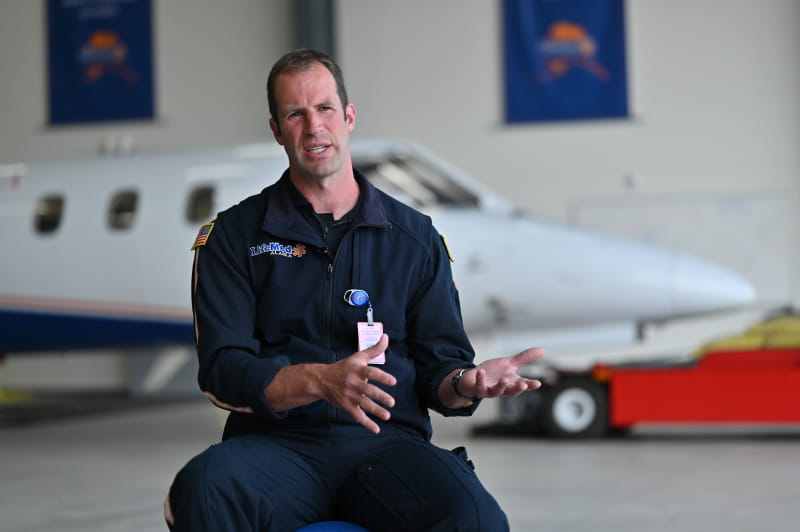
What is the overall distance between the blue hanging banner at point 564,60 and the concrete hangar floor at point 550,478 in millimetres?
5534

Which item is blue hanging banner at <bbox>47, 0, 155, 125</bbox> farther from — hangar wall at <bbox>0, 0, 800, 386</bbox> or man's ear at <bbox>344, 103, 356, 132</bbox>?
man's ear at <bbox>344, 103, 356, 132</bbox>

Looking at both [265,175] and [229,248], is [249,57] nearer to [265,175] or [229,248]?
[265,175]

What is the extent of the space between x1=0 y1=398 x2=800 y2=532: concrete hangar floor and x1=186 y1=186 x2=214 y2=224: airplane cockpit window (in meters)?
1.83

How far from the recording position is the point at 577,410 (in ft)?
26.1

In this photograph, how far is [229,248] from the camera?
2535 mm

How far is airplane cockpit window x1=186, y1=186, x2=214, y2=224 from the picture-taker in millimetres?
8328

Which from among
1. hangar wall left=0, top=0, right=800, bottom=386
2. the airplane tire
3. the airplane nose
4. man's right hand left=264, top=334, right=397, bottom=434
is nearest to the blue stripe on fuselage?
the airplane tire

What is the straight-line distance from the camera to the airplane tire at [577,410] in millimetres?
7867

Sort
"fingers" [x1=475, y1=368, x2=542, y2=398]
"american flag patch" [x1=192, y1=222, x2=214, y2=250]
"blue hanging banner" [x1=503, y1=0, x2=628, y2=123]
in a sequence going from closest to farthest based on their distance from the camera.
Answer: "fingers" [x1=475, y1=368, x2=542, y2=398], "american flag patch" [x1=192, y1=222, x2=214, y2=250], "blue hanging banner" [x1=503, y1=0, x2=628, y2=123]

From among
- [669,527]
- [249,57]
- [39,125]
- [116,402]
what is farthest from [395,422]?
[39,125]

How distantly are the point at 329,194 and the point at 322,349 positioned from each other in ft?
1.31

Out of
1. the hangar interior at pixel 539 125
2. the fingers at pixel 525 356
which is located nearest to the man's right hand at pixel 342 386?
the fingers at pixel 525 356

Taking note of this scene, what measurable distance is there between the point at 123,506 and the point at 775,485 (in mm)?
3441

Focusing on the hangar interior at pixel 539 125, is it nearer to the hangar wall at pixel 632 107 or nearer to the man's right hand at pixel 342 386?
the hangar wall at pixel 632 107
